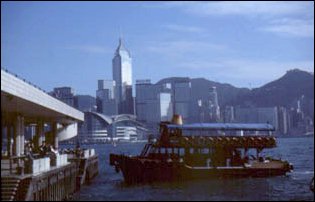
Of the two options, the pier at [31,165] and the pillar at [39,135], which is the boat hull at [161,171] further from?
the pillar at [39,135]

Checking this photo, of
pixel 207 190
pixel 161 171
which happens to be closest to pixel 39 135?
pixel 161 171

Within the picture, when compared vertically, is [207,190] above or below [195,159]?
below

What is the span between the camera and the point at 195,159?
54.2 metres

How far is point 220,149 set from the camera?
2173 inches

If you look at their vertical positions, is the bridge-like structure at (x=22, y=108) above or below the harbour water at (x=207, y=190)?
above

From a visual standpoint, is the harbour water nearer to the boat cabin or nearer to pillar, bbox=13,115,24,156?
the boat cabin

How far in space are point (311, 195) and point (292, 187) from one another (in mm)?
7561

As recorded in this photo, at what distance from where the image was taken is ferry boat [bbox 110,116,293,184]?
170 ft

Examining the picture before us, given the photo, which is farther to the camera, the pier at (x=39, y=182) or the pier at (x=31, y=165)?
the pier at (x=31, y=165)

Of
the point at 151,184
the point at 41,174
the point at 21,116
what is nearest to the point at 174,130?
the point at 151,184

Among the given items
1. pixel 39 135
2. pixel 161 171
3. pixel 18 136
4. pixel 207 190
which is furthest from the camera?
pixel 39 135

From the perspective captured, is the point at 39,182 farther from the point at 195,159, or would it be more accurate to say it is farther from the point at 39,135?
the point at 39,135

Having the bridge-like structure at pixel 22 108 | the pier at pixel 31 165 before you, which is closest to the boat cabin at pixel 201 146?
the pier at pixel 31 165

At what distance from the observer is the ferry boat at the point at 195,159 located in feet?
170
